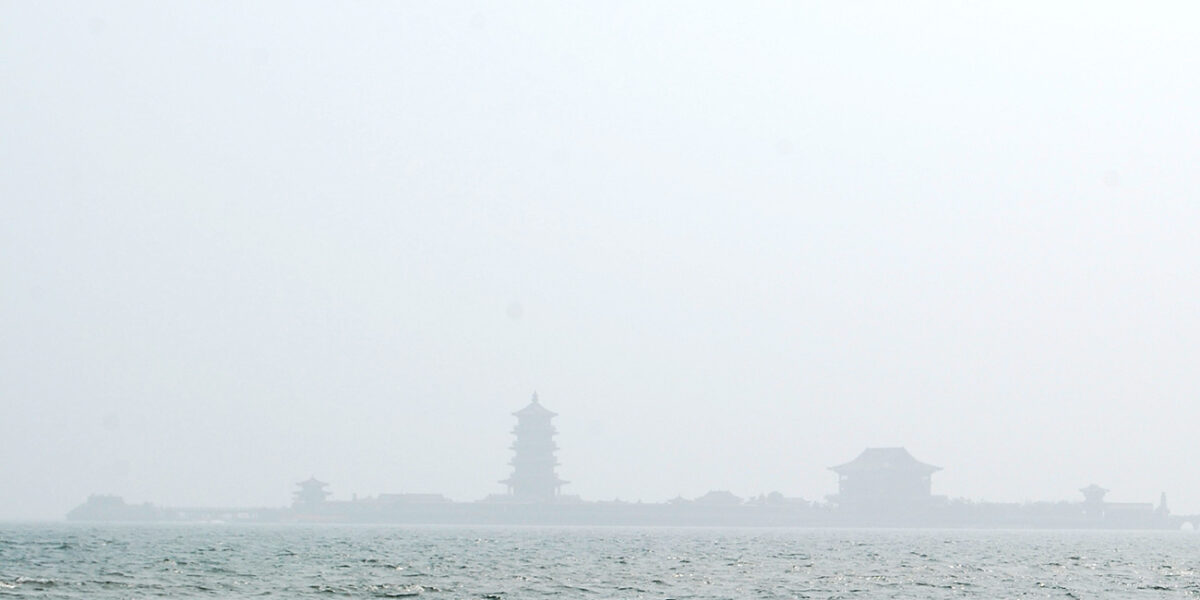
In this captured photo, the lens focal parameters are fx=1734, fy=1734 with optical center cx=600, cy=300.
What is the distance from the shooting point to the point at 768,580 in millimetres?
53844

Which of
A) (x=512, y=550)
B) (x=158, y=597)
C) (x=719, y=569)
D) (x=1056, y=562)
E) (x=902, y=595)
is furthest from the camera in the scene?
(x=512, y=550)

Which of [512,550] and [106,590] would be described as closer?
[106,590]

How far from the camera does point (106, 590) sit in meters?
44.6

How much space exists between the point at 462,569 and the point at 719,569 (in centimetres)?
923

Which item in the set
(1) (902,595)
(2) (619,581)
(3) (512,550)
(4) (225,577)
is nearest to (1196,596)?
(1) (902,595)

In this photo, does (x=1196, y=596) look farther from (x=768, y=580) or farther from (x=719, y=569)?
(x=719, y=569)

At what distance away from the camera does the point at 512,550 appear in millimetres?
82375

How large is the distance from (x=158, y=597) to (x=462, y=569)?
1768 cm

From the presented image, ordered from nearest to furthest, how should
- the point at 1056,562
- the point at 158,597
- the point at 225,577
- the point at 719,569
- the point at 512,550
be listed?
the point at 158,597 < the point at 225,577 < the point at 719,569 < the point at 1056,562 < the point at 512,550

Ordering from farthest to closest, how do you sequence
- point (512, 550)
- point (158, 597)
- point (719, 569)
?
point (512, 550) → point (719, 569) → point (158, 597)

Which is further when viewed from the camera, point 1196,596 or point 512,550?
point 512,550

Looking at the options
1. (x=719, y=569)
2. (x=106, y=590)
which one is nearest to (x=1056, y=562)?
(x=719, y=569)

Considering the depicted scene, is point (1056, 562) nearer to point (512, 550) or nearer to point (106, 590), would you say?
point (512, 550)

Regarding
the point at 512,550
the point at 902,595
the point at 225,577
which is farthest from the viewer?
the point at 512,550
